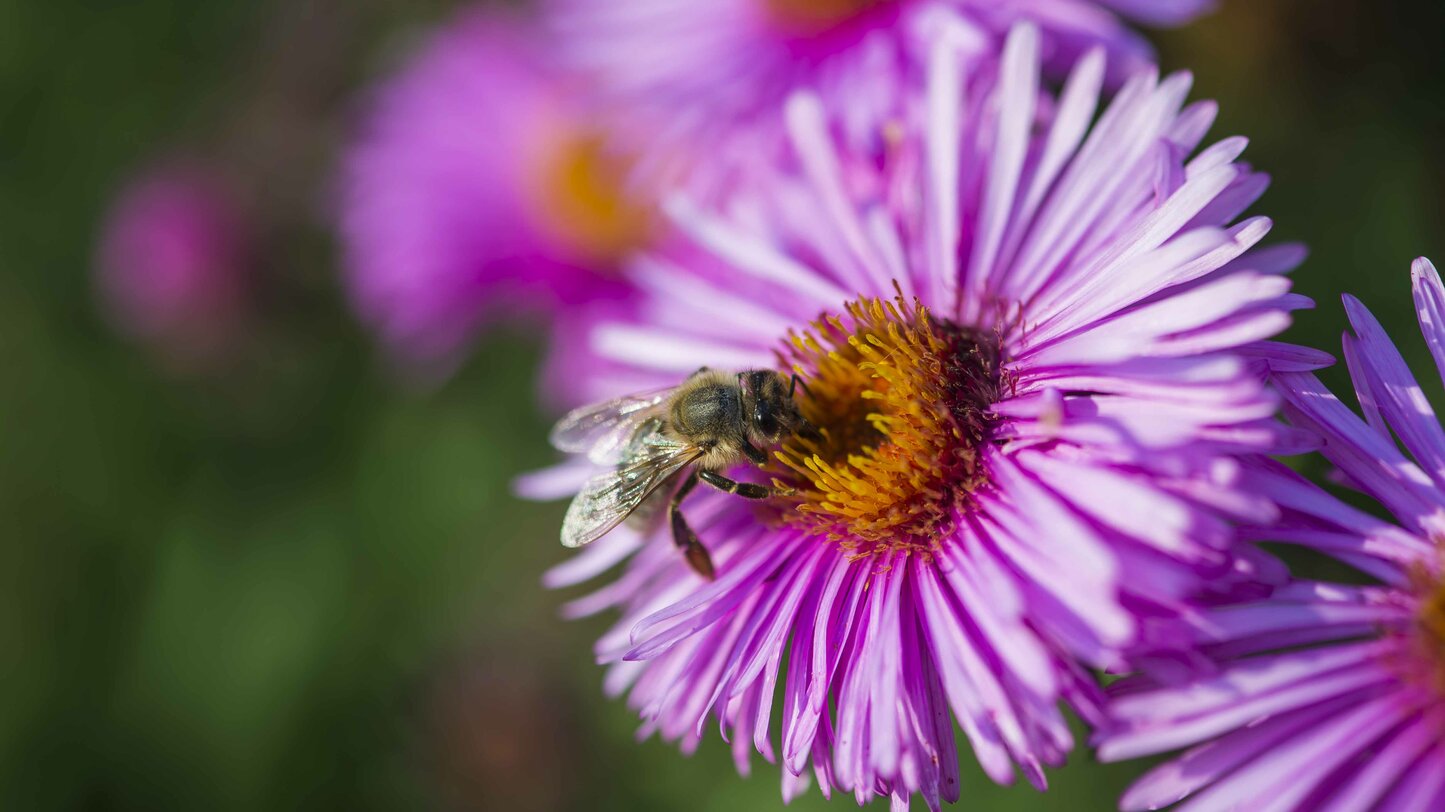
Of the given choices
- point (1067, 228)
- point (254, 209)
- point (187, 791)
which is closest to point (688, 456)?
point (1067, 228)

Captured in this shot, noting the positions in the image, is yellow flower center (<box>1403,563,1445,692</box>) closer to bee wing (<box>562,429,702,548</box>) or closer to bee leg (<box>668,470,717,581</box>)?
bee leg (<box>668,470,717,581</box>)

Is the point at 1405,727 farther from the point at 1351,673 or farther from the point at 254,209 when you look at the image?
the point at 254,209

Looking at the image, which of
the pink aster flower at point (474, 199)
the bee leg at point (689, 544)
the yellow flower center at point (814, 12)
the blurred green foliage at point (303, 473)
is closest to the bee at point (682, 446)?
the bee leg at point (689, 544)

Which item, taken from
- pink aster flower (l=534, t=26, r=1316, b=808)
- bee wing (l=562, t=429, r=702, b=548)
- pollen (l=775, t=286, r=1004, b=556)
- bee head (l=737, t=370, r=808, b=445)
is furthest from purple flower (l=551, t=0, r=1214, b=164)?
bee wing (l=562, t=429, r=702, b=548)

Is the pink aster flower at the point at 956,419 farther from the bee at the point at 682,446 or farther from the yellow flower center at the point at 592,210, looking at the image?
the yellow flower center at the point at 592,210

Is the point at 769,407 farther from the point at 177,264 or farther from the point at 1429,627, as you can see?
the point at 177,264
